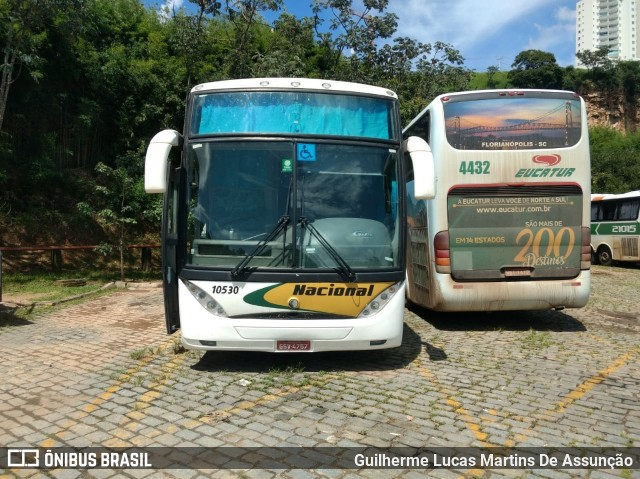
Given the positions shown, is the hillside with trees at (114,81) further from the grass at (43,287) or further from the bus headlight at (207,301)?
the bus headlight at (207,301)

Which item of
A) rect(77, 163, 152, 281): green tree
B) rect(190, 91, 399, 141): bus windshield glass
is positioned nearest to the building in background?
rect(77, 163, 152, 281): green tree

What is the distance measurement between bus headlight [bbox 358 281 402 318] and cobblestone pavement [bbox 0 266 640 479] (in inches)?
29.4

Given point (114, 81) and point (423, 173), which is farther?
point (114, 81)

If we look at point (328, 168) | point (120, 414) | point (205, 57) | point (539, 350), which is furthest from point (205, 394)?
point (205, 57)

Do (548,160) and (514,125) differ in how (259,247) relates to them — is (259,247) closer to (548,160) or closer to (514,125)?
(514,125)

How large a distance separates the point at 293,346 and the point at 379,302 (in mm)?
1051

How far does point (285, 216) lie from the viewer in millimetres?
5633

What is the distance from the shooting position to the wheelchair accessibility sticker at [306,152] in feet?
19.0

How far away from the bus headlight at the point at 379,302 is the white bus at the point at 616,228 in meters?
18.5

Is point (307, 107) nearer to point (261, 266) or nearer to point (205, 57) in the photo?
point (261, 266)

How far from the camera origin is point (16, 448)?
3969mm

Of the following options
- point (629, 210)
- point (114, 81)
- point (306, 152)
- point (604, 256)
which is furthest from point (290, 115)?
point (604, 256)

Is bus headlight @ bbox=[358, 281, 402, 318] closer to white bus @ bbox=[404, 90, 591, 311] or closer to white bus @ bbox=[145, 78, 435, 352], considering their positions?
white bus @ bbox=[145, 78, 435, 352]

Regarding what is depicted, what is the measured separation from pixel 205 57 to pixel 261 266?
20.5 m
